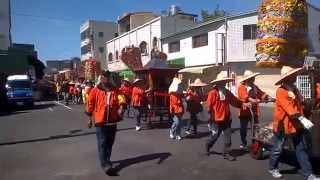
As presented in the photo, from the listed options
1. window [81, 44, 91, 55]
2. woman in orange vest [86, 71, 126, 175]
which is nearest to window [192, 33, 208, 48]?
woman in orange vest [86, 71, 126, 175]

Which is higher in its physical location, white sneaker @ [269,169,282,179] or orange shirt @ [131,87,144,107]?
orange shirt @ [131,87,144,107]

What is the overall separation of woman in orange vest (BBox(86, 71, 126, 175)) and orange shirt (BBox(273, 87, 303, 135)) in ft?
9.71

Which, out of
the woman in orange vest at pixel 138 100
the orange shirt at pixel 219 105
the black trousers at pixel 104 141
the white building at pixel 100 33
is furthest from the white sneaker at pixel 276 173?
the white building at pixel 100 33

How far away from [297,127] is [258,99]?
2.73 meters

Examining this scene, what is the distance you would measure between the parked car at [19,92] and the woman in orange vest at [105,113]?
820 inches

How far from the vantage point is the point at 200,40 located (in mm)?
34375


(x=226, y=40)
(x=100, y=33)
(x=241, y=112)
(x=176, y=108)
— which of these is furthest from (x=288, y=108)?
(x=100, y=33)

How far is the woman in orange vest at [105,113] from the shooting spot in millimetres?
7773

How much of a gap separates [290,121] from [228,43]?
24.7 meters

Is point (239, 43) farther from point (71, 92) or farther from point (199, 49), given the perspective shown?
point (71, 92)

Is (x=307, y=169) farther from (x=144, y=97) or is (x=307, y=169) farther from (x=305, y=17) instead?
(x=144, y=97)

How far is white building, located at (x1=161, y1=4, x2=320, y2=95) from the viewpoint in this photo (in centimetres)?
2891

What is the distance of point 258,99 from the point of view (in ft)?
31.1

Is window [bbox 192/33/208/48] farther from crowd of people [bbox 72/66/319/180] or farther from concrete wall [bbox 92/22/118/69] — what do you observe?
concrete wall [bbox 92/22/118/69]
